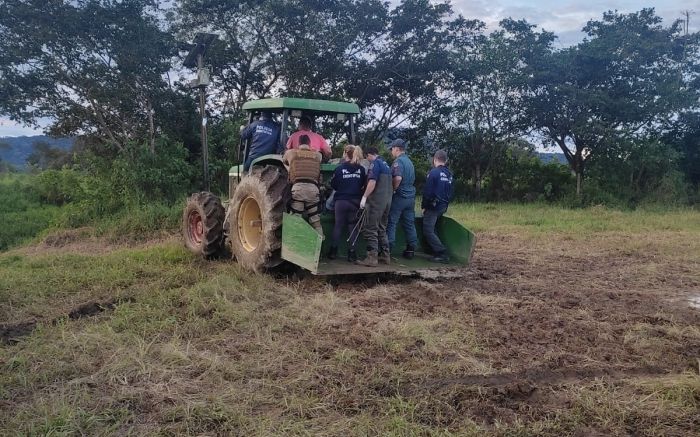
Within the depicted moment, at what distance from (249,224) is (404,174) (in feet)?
6.52

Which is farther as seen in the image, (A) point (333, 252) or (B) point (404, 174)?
(B) point (404, 174)

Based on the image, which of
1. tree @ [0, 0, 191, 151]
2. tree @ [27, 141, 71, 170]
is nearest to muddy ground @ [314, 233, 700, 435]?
tree @ [0, 0, 191, 151]

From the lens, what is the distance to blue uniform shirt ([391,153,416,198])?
723cm

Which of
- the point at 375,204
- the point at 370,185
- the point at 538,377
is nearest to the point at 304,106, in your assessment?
the point at 370,185

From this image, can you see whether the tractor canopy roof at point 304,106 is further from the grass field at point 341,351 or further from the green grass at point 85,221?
the green grass at point 85,221

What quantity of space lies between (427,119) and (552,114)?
3761mm

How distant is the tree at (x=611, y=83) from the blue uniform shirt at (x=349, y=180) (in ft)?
40.0

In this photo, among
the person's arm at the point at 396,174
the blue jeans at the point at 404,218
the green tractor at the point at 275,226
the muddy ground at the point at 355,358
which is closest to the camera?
the muddy ground at the point at 355,358

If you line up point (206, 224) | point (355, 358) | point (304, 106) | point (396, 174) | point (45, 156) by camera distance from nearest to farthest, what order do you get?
point (355, 358), point (304, 106), point (396, 174), point (206, 224), point (45, 156)

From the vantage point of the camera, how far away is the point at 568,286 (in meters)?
6.79

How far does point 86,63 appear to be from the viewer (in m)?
12.7

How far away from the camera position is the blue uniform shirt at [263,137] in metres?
7.21

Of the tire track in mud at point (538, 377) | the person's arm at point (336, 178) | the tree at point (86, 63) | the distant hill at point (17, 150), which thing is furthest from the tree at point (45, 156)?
the tire track in mud at point (538, 377)

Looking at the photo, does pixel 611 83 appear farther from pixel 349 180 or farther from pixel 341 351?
pixel 341 351
